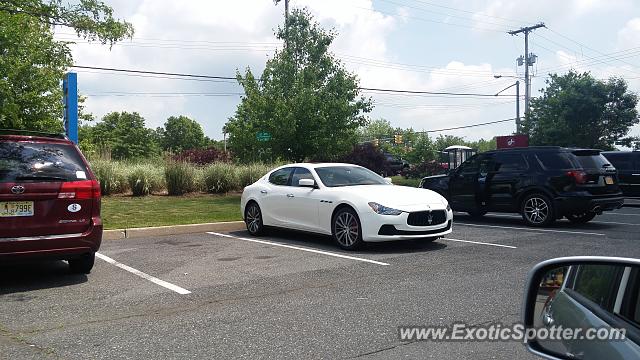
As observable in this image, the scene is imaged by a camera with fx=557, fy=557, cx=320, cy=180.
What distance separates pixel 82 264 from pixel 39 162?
4.80ft

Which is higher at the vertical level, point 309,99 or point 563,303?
point 309,99

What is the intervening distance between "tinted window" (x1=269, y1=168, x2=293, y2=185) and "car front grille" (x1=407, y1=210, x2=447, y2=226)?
9.09ft

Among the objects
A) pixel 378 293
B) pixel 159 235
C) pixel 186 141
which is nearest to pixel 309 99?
pixel 159 235

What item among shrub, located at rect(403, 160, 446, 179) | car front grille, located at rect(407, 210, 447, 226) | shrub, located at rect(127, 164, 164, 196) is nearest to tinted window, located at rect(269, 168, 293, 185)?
car front grille, located at rect(407, 210, 447, 226)

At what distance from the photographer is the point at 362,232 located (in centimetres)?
850

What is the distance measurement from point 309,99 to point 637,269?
59.9ft

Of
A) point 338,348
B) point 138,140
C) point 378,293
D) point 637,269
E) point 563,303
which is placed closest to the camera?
point 637,269

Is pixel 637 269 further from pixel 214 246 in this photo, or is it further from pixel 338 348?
pixel 214 246

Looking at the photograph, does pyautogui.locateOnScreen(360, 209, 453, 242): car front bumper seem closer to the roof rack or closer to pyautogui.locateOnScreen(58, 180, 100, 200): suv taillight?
pyautogui.locateOnScreen(58, 180, 100, 200): suv taillight

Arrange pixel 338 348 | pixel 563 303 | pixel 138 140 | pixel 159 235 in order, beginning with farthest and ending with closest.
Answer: pixel 138 140, pixel 159 235, pixel 338 348, pixel 563 303

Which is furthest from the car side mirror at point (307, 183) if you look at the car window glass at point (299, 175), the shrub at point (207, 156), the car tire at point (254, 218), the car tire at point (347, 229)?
the shrub at point (207, 156)

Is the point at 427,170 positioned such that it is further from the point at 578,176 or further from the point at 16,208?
the point at 16,208

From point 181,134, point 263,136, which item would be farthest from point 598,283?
point 181,134

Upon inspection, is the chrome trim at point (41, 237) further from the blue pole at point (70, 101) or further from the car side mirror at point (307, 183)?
the blue pole at point (70, 101)
